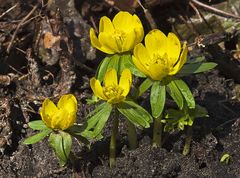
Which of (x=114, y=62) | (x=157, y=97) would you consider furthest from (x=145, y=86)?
(x=114, y=62)

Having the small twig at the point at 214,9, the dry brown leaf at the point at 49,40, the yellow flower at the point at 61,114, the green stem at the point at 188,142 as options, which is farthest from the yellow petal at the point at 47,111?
the small twig at the point at 214,9

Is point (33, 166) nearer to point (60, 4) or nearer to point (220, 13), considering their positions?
point (60, 4)

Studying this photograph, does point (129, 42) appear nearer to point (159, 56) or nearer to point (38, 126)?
point (159, 56)

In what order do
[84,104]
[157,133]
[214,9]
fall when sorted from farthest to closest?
1. [214,9]
2. [84,104]
3. [157,133]

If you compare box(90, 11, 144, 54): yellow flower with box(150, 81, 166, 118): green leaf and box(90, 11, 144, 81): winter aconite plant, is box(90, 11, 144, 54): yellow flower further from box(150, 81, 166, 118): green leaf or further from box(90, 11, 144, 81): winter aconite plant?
box(150, 81, 166, 118): green leaf

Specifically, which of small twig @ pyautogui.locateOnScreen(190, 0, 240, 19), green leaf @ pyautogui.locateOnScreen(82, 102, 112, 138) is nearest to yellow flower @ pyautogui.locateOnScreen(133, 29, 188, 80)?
green leaf @ pyautogui.locateOnScreen(82, 102, 112, 138)

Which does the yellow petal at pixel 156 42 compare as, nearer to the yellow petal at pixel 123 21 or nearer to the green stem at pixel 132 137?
the yellow petal at pixel 123 21

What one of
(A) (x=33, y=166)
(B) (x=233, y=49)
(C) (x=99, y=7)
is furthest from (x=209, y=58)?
(A) (x=33, y=166)
